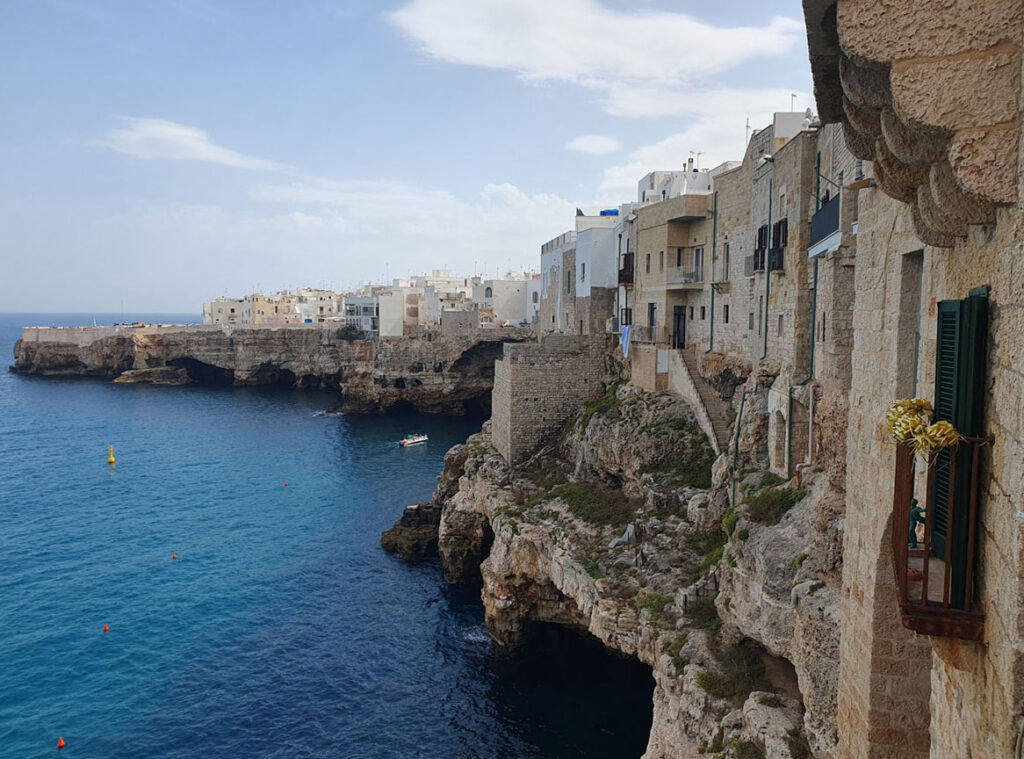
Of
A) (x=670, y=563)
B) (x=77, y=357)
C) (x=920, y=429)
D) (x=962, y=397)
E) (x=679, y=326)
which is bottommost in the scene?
(x=670, y=563)

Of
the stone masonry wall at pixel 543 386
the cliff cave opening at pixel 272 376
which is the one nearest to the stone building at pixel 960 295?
the stone masonry wall at pixel 543 386

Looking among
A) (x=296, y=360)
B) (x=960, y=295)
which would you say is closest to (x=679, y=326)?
(x=960, y=295)

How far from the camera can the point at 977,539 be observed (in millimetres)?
4410

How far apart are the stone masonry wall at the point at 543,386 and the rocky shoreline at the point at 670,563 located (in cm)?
104

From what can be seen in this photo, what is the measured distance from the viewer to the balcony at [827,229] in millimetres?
14617

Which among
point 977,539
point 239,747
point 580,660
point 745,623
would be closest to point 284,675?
point 239,747

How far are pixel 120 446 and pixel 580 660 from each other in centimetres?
4485

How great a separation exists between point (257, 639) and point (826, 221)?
78.6 ft

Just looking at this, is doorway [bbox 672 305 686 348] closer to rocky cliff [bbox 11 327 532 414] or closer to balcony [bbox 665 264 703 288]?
balcony [bbox 665 264 703 288]

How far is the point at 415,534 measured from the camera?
37.2 meters

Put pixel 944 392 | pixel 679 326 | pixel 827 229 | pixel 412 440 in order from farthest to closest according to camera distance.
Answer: pixel 412 440 → pixel 679 326 → pixel 827 229 → pixel 944 392

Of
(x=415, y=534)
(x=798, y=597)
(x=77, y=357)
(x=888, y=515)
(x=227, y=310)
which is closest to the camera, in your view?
(x=888, y=515)

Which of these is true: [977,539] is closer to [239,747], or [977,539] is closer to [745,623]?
[745,623]

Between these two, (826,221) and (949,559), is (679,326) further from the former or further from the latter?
(949,559)
